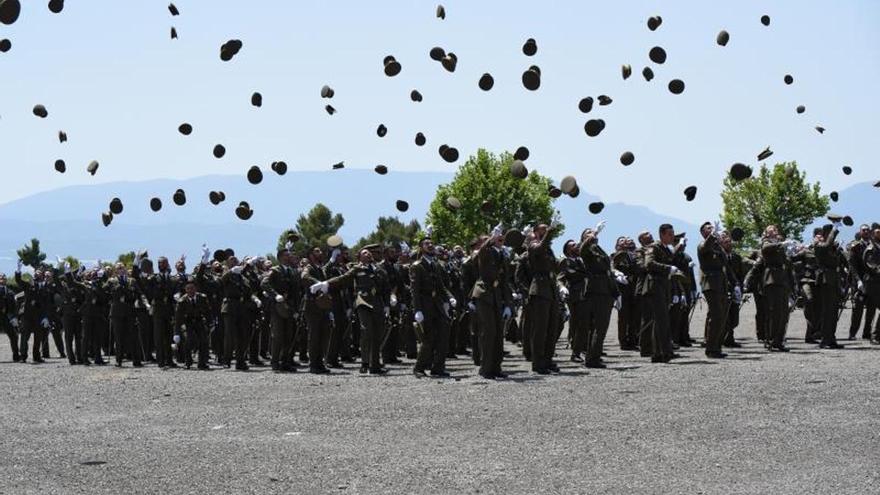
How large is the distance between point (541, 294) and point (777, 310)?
518 centimetres

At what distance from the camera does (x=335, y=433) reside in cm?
1398

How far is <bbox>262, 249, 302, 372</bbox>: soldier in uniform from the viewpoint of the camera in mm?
22562

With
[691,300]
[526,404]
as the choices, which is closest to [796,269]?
[691,300]

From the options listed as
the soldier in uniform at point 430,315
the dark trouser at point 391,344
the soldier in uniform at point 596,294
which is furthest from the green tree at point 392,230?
the soldier in uniform at point 430,315

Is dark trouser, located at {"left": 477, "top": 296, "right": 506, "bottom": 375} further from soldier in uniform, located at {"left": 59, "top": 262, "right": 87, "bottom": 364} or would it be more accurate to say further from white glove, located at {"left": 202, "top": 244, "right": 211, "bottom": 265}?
soldier in uniform, located at {"left": 59, "top": 262, "right": 87, "bottom": 364}

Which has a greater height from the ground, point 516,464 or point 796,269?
point 796,269

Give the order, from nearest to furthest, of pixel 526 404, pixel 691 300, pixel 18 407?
pixel 526 404, pixel 18 407, pixel 691 300

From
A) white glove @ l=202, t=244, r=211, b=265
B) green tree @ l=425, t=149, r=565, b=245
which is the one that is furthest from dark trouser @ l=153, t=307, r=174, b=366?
green tree @ l=425, t=149, r=565, b=245

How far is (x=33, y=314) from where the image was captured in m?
29.8

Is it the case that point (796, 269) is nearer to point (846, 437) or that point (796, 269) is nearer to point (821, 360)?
point (821, 360)

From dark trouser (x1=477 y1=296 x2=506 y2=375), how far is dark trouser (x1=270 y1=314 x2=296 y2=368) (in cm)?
457

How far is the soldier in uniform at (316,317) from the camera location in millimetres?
21984

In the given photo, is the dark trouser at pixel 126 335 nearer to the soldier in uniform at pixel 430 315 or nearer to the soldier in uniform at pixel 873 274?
the soldier in uniform at pixel 430 315

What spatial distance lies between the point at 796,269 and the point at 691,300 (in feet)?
9.46
